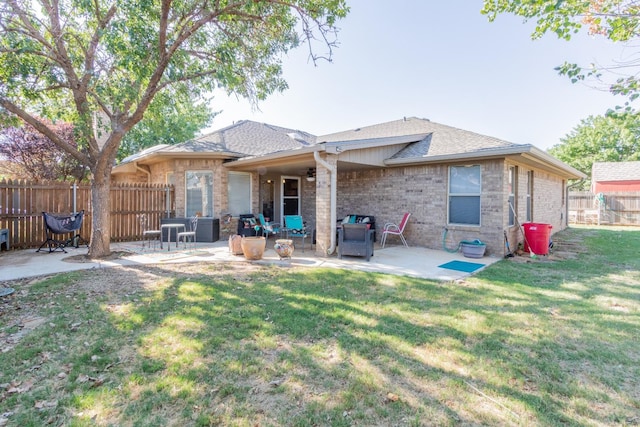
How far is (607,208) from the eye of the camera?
17859 mm

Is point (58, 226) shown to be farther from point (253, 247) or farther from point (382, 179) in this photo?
point (382, 179)

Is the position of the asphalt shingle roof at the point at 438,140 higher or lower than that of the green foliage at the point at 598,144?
lower

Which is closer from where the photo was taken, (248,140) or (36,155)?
(248,140)

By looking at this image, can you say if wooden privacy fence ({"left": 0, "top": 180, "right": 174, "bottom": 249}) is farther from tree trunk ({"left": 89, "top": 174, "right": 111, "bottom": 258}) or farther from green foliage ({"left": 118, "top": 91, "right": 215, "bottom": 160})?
tree trunk ({"left": 89, "top": 174, "right": 111, "bottom": 258})

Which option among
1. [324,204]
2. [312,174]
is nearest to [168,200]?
[312,174]

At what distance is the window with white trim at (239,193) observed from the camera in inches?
415

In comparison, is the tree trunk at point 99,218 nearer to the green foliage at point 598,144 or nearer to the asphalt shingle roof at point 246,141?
the asphalt shingle roof at point 246,141

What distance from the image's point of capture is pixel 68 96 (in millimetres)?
8898

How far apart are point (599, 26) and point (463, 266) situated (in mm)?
4880

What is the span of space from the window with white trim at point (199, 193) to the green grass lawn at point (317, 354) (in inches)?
210

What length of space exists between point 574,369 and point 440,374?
119 centimetres

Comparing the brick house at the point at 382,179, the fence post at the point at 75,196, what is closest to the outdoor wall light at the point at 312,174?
the brick house at the point at 382,179

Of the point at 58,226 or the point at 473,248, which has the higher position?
the point at 58,226

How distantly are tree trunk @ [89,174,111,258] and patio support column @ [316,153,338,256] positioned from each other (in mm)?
4980
